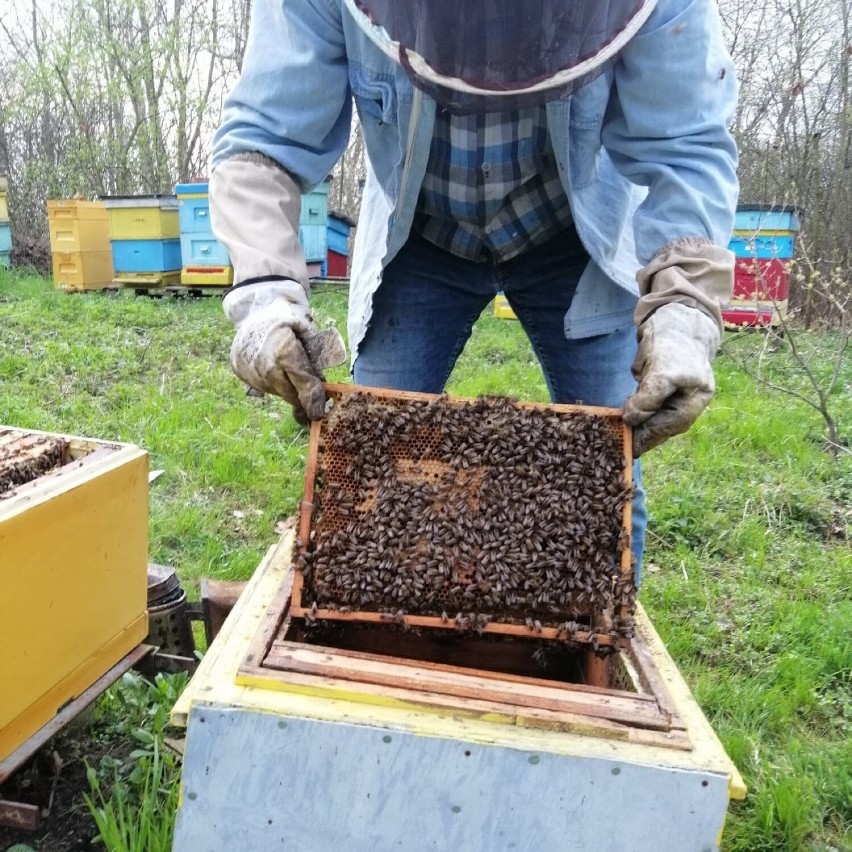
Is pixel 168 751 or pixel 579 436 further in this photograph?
pixel 168 751

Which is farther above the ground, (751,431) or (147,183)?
(147,183)

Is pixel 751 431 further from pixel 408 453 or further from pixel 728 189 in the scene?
pixel 408 453

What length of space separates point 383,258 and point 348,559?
3.11ft

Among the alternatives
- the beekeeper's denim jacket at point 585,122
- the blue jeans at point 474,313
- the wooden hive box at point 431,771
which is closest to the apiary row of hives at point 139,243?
the blue jeans at point 474,313

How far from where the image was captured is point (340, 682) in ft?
4.23

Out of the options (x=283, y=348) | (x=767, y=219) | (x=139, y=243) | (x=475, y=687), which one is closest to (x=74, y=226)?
(x=139, y=243)

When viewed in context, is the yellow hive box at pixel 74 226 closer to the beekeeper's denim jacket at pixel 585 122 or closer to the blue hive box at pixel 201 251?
the blue hive box at pixel 201 251

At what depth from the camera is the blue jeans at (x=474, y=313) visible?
2299mm

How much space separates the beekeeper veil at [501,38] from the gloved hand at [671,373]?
Answer: 1.97ft

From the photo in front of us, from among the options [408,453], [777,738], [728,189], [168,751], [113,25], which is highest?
[113,25]

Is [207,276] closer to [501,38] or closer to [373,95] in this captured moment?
[373,95]

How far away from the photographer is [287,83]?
1980mm

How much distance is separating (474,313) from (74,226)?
9.37 metres

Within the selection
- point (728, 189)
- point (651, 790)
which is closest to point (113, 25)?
point (728, 189)
